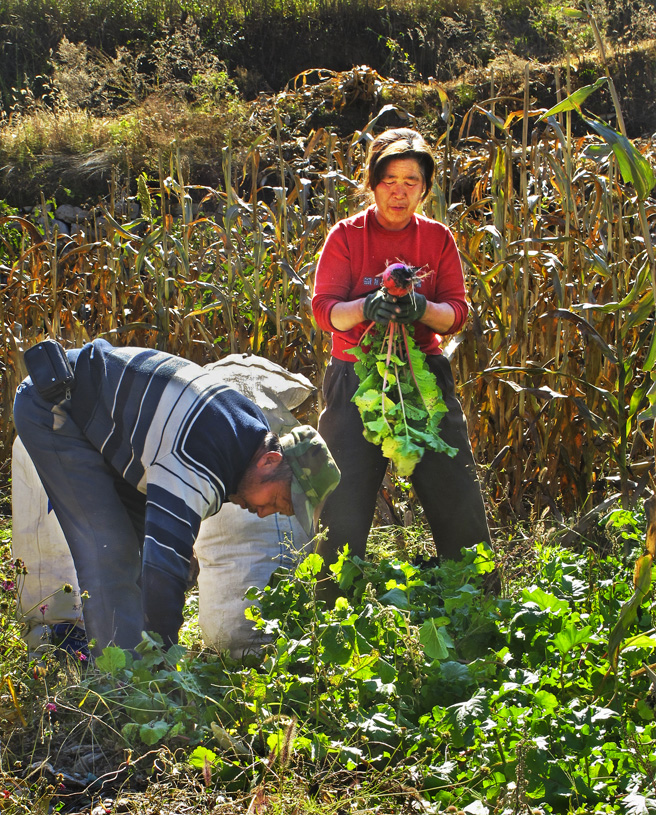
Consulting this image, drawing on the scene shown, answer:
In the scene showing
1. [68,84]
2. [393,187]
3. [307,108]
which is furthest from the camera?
[68,84]

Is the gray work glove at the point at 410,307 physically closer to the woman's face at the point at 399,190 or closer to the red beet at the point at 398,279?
the red beet at the point at 398,279

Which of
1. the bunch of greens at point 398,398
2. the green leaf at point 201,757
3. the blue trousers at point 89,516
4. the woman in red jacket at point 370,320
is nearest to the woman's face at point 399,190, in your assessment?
the woman in red jacket at point 370,320

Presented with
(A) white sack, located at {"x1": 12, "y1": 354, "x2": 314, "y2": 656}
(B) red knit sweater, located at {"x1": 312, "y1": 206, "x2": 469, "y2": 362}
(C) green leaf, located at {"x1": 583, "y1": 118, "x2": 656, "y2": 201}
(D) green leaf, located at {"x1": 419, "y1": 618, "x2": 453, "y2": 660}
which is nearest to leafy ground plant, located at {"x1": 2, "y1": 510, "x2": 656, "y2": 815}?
(D) green leaf, located at {"x1": 419, "y1": 618, "x2": 453, "y2": 660}

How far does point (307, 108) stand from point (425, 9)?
4795 millimetres

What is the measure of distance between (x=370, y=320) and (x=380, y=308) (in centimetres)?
14

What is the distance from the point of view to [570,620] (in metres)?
1.98

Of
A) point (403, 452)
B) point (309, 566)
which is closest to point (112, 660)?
point (309, 566)

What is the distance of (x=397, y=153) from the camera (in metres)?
2.38

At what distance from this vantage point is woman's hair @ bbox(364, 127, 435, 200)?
2396mm

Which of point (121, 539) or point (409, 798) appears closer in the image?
point (409, 798)

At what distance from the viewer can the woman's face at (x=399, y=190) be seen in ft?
7.88

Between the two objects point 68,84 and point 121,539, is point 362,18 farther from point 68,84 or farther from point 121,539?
point 121,539

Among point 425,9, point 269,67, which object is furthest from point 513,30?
point 269,67

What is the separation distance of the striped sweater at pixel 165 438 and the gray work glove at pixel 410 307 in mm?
494
